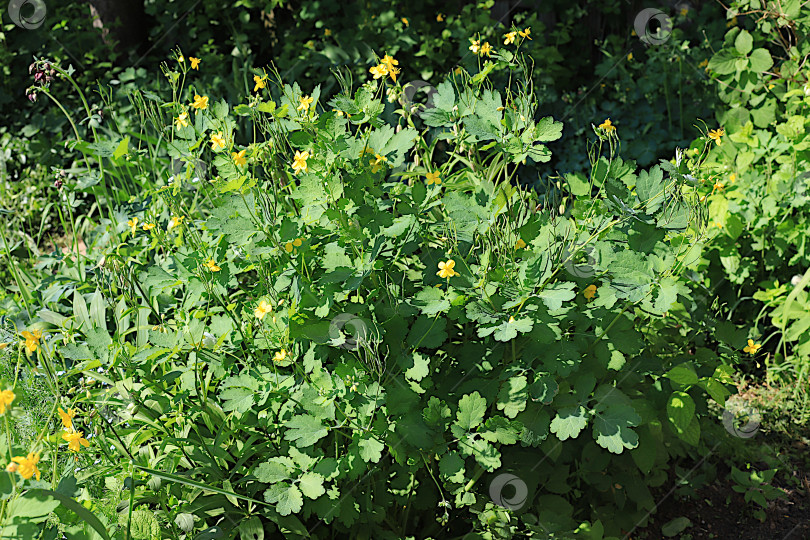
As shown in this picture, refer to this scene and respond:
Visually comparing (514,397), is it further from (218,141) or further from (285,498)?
(218,141)

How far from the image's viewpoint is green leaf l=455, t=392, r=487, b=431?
5.53ft

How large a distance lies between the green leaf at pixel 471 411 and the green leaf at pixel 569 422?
6.6 inches

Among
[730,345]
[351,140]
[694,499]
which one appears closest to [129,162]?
[351,140]

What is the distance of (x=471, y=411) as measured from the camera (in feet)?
5.56

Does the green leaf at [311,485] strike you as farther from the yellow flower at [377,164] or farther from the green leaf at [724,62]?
the green leaf at [724,62]

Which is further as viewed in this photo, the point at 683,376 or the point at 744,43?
the point at 744,43

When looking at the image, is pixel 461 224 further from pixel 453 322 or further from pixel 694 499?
pixel 694 499

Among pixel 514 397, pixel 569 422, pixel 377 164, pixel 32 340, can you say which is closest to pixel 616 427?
pixel 569 422

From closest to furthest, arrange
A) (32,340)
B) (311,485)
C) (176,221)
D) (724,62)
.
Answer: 1. (32,340)
2. (311,485)
3. (176,221)
4. (724,62)

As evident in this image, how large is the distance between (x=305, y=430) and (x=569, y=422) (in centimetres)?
60

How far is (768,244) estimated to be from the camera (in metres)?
2.71

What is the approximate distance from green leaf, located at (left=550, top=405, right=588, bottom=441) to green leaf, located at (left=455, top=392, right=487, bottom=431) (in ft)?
0.55

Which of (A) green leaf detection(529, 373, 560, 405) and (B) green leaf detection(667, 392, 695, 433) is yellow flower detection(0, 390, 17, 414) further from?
(B) green leaf detection(667, 392, 695, 433)

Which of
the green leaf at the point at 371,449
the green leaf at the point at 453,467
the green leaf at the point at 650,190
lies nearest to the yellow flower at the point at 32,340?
the green leaf at the point at 371,449
